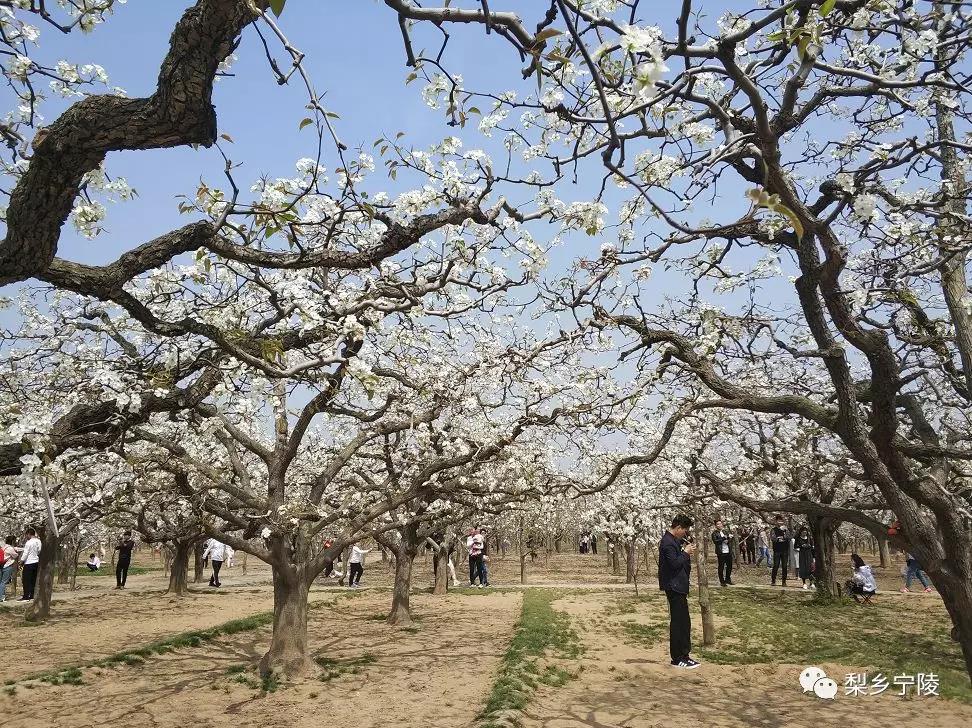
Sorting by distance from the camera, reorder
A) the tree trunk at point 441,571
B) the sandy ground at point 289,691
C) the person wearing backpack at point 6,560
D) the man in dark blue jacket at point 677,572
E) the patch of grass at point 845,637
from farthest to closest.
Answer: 1. the tree trunk at point 441,571
2. the person wearing backpack at point 6,560
3. the patch of grass at point 845,637
4. the man in dark blue jacket at point 677,572
5. the sandy ground at point 289,691

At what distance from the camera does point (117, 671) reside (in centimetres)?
1006

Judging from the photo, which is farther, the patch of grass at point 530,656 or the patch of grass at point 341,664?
the patch of grass at point 341,664

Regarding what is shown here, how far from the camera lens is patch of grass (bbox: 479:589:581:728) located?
7609 millimetres

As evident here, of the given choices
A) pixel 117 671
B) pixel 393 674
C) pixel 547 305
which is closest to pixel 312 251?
pixel 547 305

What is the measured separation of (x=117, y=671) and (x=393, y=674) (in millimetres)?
4164

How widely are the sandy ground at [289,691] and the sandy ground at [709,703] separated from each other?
1221mm

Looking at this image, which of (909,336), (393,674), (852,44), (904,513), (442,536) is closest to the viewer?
(852,44)

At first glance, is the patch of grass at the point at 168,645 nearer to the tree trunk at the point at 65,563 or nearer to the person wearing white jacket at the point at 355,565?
the person wearing white jacket at the point at 355,565

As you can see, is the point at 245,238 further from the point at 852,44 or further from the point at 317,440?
the point at 317,440

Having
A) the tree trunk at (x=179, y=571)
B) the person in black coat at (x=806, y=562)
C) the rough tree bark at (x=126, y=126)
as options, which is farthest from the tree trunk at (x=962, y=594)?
the tree trunk at (x=179, y=571)

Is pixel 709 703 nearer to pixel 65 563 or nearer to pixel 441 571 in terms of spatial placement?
pixel 441 571

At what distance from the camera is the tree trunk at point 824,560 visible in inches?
705
